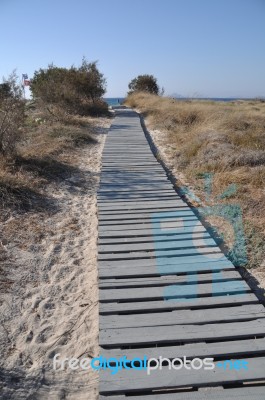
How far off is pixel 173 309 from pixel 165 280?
43 centimetres

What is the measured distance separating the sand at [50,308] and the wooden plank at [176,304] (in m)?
0.18

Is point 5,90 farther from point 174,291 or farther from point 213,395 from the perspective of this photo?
point 213,395

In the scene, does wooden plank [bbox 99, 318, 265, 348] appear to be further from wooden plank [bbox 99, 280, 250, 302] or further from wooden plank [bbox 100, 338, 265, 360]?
wooden plank [bbox 99, 280, 250, 302]

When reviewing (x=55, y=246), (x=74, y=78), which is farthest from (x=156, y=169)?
(x=74, y=78)

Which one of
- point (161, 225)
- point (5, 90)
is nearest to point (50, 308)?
point (161, 225)

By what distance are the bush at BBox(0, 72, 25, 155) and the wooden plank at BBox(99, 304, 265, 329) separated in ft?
17.3

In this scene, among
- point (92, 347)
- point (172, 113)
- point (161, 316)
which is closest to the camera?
point (92, 347)

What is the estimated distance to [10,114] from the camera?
7383 millimetres

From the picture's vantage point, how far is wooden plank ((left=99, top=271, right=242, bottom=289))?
336 cm

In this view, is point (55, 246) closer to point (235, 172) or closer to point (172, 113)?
point (235, 172)

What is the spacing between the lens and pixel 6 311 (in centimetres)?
307

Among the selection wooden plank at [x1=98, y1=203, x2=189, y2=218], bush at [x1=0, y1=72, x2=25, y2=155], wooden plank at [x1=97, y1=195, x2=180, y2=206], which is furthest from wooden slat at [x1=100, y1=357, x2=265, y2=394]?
bush at [x1=0, y1=72, x2=25, y2=155]

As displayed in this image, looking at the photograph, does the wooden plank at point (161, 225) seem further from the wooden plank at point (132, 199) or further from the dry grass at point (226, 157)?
the wooden plank at point (132, 199)

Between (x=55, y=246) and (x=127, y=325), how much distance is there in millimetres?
1758
